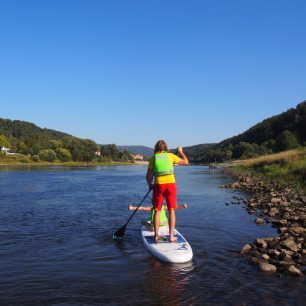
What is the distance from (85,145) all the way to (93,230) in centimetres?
15759

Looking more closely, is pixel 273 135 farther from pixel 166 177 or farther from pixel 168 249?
pixel 168 249

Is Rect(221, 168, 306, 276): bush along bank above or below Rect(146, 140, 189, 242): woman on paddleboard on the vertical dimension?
below

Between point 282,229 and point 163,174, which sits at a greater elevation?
point 163,174

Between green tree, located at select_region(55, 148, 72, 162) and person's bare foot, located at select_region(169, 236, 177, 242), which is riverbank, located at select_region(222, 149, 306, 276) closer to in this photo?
person's bare foot, located at select_region(169, 236, 177, 242)

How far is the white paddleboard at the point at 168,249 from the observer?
9.49 m

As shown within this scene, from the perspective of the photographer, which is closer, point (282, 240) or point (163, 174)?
point (163, 174)

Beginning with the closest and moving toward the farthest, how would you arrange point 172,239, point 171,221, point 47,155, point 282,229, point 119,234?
point 171,221 < point 172,239 < point 119,234 < point 282,229 < point 47,155

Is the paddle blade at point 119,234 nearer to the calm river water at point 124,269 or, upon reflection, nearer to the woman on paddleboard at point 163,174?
the calm river water at point 124,269

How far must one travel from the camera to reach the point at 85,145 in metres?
169

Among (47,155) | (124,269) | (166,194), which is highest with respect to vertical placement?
(47,155)

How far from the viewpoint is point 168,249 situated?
9.92 metres

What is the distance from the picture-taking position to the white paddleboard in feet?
31.1

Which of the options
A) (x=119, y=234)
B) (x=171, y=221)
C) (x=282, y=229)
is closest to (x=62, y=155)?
(x=119, y=234)

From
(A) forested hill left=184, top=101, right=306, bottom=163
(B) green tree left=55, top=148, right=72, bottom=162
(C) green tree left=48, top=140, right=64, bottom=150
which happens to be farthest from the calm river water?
(C) green tree left=48, top=140, right=64, bottom=150
